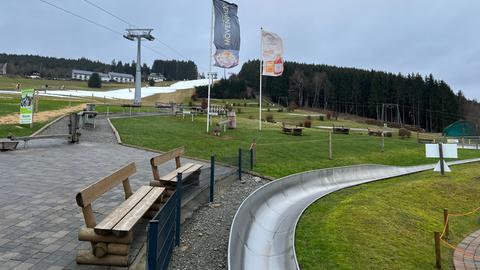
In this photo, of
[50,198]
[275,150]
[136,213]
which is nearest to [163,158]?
[50,198]

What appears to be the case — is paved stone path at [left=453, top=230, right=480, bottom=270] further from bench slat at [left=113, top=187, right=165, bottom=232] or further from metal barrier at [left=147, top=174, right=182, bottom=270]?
bench slat at [left=113, top=187, right=165, bottom=232]

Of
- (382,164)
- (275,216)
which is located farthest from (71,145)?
(382,164)

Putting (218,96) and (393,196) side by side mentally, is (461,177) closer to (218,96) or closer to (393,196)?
(393,196)

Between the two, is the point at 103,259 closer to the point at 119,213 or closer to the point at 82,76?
the point at 119,213

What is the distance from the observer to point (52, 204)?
8367mm

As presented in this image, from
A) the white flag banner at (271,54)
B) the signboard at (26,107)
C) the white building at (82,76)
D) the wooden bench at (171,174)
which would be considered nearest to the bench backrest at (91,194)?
the wooden bench at (171,174)

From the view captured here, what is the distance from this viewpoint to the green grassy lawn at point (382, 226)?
353 inches

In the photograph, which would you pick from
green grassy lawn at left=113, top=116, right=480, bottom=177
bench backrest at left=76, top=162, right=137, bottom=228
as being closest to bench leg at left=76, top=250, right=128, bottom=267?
bench backrest at left=76, top=162, right=137, bottom=228

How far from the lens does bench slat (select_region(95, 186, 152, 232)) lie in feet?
17.5

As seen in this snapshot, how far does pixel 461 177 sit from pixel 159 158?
709 inches

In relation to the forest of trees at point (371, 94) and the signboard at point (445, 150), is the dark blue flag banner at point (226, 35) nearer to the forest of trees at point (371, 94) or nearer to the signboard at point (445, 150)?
the signboard at point (445, 150)

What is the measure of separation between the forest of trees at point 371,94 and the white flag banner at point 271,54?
8403 centimetres

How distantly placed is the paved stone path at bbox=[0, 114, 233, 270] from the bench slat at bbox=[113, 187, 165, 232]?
0.56 metres

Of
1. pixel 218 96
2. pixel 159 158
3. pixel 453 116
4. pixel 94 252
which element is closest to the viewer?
pixel 94 252
